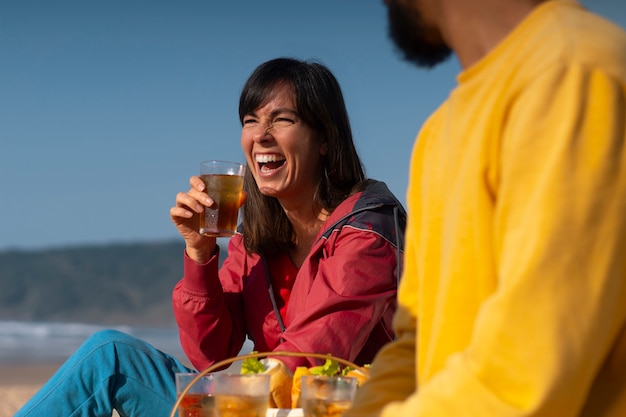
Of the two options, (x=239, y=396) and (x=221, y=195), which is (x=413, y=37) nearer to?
(x=239, y=396)

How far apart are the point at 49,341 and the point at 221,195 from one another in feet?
48.1

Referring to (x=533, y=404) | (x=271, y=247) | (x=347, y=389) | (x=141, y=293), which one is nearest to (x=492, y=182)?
(x=533, y=404)

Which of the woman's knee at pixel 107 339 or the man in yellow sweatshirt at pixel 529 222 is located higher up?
the man in yellow sweatshirt at pixel 529 222

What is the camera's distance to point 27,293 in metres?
29.7

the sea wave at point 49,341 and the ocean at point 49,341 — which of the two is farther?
the sea wave at point 49,341

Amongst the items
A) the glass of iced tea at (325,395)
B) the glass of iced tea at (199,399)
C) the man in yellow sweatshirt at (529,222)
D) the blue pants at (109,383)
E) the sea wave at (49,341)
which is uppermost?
the man in yellow sweatshirt at (529,222)

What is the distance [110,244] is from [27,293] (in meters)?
5.10

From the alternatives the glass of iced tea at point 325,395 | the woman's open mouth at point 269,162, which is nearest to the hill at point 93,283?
the woman's open mouth at point 269,162

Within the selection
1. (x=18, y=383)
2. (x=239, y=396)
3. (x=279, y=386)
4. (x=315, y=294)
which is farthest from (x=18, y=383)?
(x=239, y=396)

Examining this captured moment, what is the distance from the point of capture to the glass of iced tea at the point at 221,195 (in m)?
3.70

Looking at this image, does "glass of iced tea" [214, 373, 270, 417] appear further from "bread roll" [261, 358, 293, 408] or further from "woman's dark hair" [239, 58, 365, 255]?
"woman's dark hair" [239, 58, 365, 255]

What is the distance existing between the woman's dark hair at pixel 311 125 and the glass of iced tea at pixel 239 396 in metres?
1.73

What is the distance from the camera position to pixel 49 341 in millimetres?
17469

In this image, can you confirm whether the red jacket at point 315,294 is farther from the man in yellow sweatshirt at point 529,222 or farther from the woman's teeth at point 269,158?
the man in yellow sweatshirt at point 529,222
